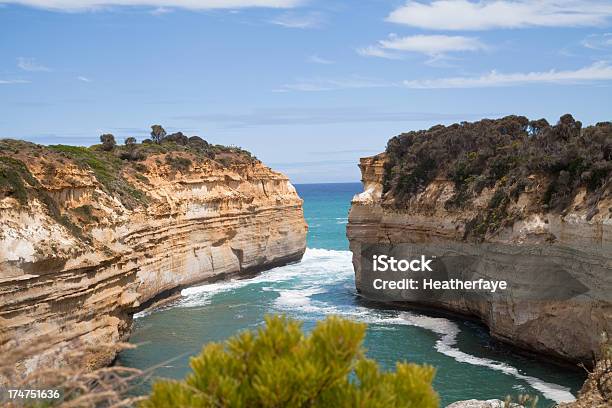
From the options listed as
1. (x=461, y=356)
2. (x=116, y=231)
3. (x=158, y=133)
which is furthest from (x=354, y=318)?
(x=158, y=133)

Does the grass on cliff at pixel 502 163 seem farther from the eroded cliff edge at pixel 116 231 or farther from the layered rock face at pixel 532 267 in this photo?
the eroded cliff edge at pixel 116 231

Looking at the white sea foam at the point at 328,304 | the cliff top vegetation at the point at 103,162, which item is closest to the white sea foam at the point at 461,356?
the white sea foam at the point at 328,304

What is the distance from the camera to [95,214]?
25.0 meters

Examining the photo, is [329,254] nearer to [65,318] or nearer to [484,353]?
[484,353]

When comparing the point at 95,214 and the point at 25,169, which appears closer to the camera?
the point at 25,169

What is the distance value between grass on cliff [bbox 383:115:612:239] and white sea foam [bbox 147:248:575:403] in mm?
4637

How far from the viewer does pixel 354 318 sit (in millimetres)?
30000

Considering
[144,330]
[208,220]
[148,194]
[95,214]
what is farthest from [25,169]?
[208,220]

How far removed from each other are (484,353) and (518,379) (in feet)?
10.9

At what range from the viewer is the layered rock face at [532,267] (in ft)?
63.3

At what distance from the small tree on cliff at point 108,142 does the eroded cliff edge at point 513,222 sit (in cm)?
1895

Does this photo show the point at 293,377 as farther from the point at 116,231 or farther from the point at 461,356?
the point at 116,231

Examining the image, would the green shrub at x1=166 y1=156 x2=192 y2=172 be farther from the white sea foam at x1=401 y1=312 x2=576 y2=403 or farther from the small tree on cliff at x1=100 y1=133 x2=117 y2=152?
the white sea foam at x1=401 y1=312 x2=576 y2=403

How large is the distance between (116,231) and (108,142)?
67.1 ft
